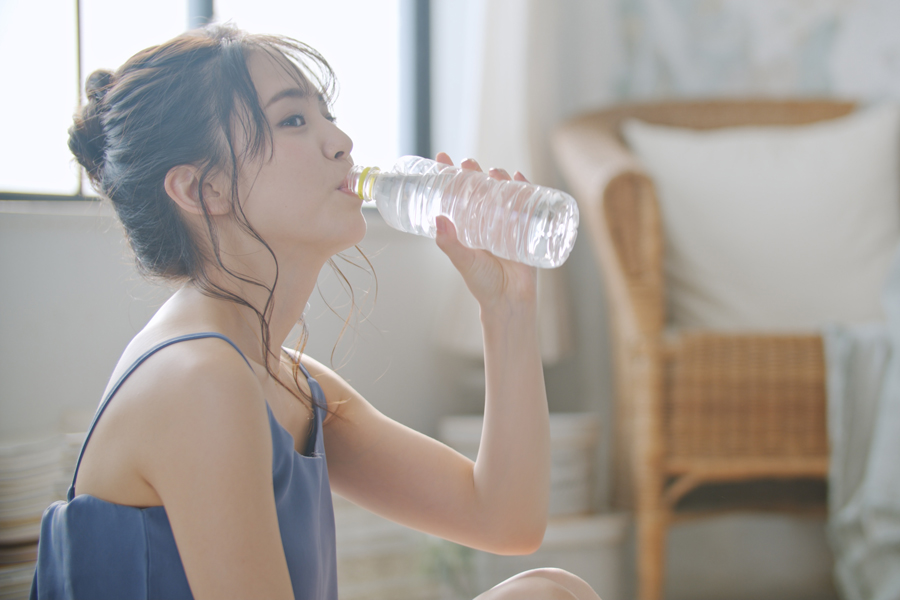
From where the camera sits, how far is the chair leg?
4.96 ft

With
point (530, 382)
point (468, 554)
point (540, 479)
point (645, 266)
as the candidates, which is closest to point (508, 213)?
point (530, 382)

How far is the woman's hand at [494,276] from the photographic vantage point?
823 mm

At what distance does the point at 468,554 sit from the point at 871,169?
4.61 ft

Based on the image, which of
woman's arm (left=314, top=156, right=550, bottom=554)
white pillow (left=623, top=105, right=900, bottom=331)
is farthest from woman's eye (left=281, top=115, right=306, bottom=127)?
white pillow (left=623, top=105, right=900, bottom=331)

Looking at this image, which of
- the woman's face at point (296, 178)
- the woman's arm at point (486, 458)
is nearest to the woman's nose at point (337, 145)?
the woman's face at point (296, 178)

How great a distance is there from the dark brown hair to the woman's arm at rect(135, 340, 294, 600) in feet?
0.46

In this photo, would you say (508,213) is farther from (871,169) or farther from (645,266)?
(871,169)

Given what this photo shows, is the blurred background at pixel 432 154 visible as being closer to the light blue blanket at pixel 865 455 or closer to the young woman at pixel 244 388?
the light blue blanket at pixel 865 455

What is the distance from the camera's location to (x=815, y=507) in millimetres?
1650

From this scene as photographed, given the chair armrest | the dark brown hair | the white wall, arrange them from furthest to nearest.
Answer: the chair armrest → the white wall → the dark brown hair

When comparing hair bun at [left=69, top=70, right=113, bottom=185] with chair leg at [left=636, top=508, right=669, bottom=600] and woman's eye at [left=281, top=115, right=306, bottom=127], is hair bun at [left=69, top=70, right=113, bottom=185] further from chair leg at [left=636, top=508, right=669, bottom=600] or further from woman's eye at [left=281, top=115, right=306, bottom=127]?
chair leg at [left=636, top=508, right=669, bottom=600]

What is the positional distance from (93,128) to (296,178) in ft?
0.73

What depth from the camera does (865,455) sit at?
147 cm

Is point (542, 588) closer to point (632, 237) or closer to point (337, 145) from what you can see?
point (337, 145)
